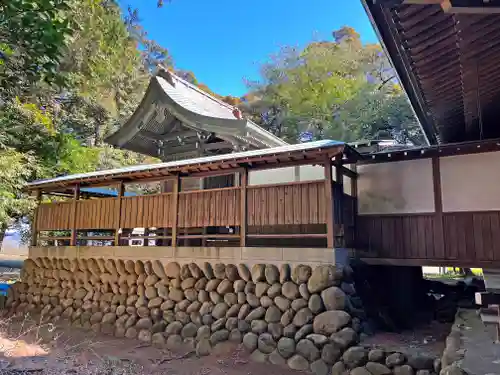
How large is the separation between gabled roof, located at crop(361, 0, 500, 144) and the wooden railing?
8.90 feet

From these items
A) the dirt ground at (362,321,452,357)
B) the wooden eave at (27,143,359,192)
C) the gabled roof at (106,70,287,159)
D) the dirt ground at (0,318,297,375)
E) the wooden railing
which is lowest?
the dirt ground at (0,318,297,375)

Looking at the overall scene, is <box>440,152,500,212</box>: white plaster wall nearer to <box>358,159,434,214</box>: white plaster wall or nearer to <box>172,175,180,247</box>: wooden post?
<box>358,159,434,214</box>: white plaster wall

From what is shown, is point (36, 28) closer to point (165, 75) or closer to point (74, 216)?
point (165, 75)

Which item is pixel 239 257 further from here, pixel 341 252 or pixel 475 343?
pixel 475 343

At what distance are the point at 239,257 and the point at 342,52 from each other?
72.5 ft

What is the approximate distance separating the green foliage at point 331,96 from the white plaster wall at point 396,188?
13.1m

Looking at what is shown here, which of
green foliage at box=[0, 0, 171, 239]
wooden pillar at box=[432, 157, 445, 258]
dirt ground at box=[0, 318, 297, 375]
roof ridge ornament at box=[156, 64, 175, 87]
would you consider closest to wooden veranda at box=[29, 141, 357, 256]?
wooden pillar at box=[432, 157, 445, 258]

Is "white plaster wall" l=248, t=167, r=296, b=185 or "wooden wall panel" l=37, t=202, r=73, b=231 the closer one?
"white plaster wall" l=248, t=167, r=296, b=185

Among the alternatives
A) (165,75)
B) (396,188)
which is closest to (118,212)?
(165,75)

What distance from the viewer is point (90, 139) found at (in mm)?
20000

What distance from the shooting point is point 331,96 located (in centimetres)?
2444

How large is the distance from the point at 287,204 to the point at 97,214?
222 inches

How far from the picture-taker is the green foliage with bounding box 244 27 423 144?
20797mm

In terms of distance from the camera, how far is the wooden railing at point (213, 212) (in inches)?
288
